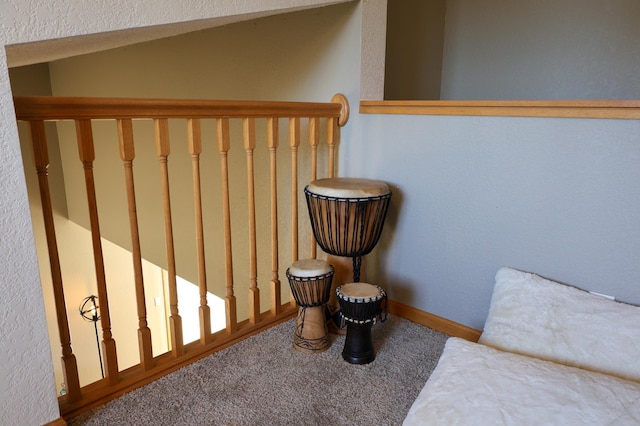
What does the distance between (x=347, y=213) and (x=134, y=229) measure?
2.69 ft

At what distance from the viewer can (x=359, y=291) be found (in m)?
1.77

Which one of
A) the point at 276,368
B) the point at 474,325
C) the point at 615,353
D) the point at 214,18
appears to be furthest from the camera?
the point at 474,325

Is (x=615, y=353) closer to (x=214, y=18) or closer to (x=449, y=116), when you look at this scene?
(x=449, y=116)

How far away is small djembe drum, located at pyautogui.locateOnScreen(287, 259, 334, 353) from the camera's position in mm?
1812

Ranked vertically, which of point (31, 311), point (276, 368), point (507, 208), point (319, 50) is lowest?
point (276, 368)

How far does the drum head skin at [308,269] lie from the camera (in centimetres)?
181

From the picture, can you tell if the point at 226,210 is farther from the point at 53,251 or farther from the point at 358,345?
the point at 358,345

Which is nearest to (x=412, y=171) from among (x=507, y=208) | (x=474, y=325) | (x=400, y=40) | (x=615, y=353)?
(x=507, y=208)

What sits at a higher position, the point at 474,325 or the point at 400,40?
the point at 400,40

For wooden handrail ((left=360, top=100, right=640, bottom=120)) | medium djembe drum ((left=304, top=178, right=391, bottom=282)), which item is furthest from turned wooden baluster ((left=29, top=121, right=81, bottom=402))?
wooden handrail ((left=360, top=100, right=640, bottom=120))

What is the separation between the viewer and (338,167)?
2.32 m

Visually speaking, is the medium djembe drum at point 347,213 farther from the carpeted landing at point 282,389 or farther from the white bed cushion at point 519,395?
the white bed cushion at point 519,395

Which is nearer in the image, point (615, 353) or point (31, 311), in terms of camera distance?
point (31, 311)

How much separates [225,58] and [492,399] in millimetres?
2627
